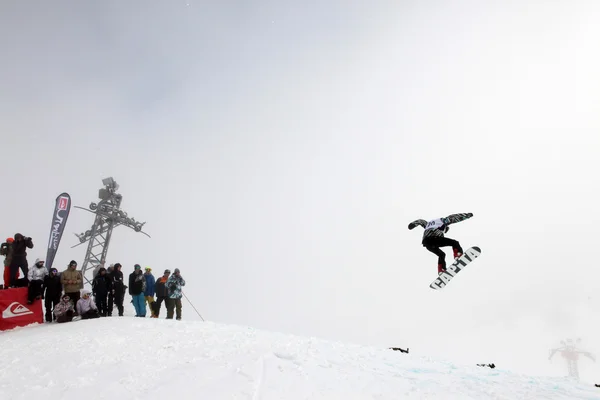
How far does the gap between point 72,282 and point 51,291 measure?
1.97 feet

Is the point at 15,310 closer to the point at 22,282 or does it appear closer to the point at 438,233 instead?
the point at 22,282

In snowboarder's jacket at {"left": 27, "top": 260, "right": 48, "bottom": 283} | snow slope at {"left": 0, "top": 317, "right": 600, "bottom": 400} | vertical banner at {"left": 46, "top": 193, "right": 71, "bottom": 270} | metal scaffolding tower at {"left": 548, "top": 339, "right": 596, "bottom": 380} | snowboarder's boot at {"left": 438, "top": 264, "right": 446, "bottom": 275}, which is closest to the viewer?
snow slope at {"left": 0, "top": 317, "right": 600, "bottom": 400}

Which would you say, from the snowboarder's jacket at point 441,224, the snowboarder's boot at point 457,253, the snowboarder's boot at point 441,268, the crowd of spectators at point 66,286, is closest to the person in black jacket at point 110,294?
the crowd of spectators at point 66,286

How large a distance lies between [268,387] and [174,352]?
8.72 feet

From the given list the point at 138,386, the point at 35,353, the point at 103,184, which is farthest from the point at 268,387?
the point at 103,184

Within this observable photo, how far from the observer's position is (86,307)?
1205 centimetres

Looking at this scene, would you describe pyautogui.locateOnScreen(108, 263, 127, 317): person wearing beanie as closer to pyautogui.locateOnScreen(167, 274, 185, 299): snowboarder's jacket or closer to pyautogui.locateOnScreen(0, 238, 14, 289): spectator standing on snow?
pyautogui.locateOnScreen(167, 274, 185, 299): snowboarder's jacket

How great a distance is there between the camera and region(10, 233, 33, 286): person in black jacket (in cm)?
1200

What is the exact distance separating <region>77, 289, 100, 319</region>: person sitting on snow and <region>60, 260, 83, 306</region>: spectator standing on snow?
166 mm

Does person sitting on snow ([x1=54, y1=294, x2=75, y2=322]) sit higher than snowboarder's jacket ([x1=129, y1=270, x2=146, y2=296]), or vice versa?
snowboarder's jacket ([x1=129, y1=270, x2=146, y2=296])

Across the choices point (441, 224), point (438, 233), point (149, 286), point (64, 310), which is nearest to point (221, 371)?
point (438, 233)

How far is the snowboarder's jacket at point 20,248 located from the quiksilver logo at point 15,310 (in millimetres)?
1668

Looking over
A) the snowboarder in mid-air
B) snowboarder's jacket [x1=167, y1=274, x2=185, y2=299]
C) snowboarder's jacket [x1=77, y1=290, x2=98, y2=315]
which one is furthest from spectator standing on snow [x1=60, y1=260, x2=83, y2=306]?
the snowboarder in mid-air

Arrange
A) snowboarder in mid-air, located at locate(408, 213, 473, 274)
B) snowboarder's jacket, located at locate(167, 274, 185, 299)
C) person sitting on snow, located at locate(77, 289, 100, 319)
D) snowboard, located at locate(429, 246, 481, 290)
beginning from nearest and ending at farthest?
snowboarder in mid-air, located at locate(408, 213, 473, 274) → snowboard, located at locate(429, 246, 481, 290) → person sitting on snow, located at locate(77, 289, 100, 319) → snowboarder's jacket, located at locate(167, 274, 185, 299)
